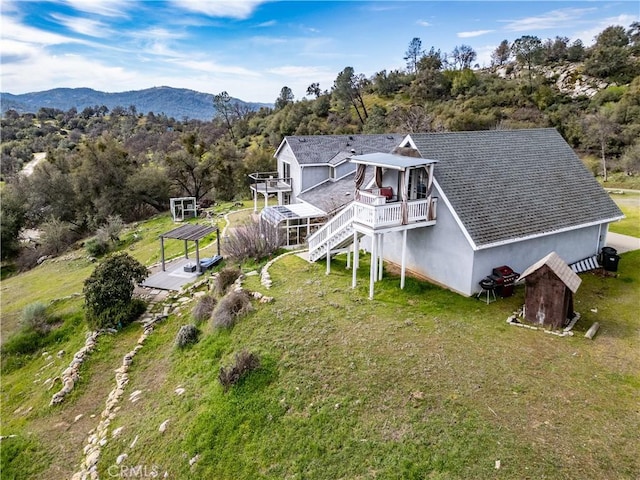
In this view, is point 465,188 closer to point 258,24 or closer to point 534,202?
point 534,202

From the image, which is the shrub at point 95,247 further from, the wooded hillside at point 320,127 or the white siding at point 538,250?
the white siding at point 538,250

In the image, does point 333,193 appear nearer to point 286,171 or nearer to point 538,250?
point 286,171

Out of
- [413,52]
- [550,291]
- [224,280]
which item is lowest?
[224,280]

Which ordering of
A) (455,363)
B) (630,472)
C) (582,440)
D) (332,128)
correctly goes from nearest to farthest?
1. (630,472)
2. (582,440)
3. (455,363)
4. (332,128)

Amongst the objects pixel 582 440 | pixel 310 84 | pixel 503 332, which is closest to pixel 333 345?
pixel 503 332

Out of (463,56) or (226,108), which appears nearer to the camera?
(226,108)

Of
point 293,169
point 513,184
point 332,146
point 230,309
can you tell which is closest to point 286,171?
point 293,169

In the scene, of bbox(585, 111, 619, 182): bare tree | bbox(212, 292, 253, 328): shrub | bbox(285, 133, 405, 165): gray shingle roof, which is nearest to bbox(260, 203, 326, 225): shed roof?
bbox(285, 133, 405, 165): gray shingle roof
